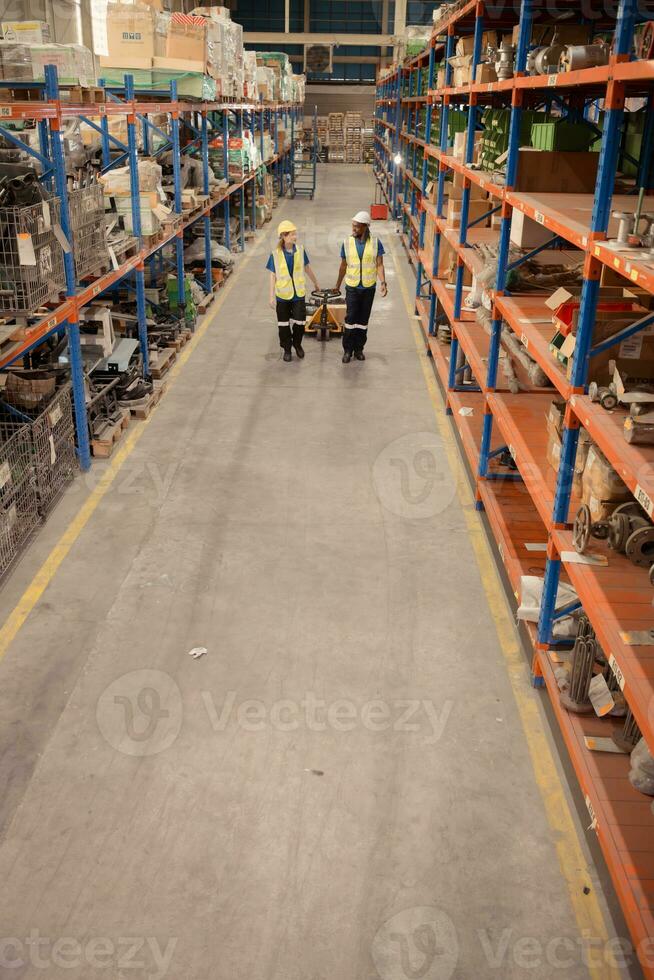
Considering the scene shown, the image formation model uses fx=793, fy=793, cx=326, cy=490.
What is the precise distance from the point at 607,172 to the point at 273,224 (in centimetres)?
1973

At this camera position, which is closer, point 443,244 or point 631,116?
point 631,116

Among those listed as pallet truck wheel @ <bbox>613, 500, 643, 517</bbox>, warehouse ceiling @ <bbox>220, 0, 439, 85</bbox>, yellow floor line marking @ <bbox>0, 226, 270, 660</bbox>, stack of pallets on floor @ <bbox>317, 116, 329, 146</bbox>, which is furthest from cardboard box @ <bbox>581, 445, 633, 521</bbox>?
warehouse ceiling @ <bbox>220, 0, 439, 85</bbox>

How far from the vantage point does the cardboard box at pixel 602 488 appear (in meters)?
4.14

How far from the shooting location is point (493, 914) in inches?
135

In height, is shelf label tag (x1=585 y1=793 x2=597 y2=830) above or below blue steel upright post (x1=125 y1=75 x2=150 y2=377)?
below

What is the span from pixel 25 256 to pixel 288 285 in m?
4.89

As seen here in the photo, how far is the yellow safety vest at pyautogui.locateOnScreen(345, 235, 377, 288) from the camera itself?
10070 millimetres

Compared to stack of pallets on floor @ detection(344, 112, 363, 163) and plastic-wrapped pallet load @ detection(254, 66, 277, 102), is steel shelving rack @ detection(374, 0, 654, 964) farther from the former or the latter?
stack of pallets on floor @ detection(344, 112, 363, 163)

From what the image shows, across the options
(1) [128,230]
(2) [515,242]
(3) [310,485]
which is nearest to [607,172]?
(2) [515,242]

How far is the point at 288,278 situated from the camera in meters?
10.4

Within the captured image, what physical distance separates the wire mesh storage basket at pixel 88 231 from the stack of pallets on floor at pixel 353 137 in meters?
35.3

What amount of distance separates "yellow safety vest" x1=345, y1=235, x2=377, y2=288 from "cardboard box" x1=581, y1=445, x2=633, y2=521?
638cm

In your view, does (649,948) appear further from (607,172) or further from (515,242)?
(515,242)

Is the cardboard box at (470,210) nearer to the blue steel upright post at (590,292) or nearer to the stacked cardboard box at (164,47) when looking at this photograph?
the stacked cardboard box at (164,47)
